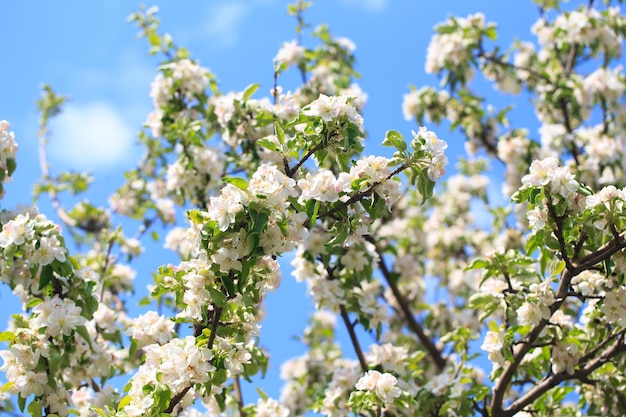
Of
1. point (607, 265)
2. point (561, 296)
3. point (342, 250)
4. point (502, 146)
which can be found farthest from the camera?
point (502, 146)

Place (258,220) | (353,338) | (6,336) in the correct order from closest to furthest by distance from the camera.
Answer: (258,220)
(6,336)
(353,338)

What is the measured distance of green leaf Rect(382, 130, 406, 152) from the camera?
7.80ft

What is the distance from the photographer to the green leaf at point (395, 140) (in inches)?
93.6

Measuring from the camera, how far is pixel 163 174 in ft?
17.7

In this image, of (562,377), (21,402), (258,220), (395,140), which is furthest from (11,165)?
(562,377)

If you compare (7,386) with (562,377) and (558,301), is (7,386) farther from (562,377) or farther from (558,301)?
(562,377)

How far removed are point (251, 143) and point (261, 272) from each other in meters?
1.57

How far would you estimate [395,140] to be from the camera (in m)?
A: 2.38

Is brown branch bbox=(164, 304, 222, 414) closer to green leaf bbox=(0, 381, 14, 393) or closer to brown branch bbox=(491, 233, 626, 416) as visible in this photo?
green leaf bbox=(0, 381, 14, 393)

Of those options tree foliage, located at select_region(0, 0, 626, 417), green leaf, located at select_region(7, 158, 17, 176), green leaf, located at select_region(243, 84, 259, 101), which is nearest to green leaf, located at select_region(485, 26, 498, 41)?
tree foliage, located at select_region(0, 0, 626, 417)

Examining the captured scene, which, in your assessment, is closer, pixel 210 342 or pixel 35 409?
pixel 210 342

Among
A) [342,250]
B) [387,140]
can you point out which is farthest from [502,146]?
[387,140]

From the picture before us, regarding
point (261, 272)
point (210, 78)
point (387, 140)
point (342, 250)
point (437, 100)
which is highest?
point (437, 100)

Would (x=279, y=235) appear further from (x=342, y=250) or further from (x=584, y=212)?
(x=342, y=250)
